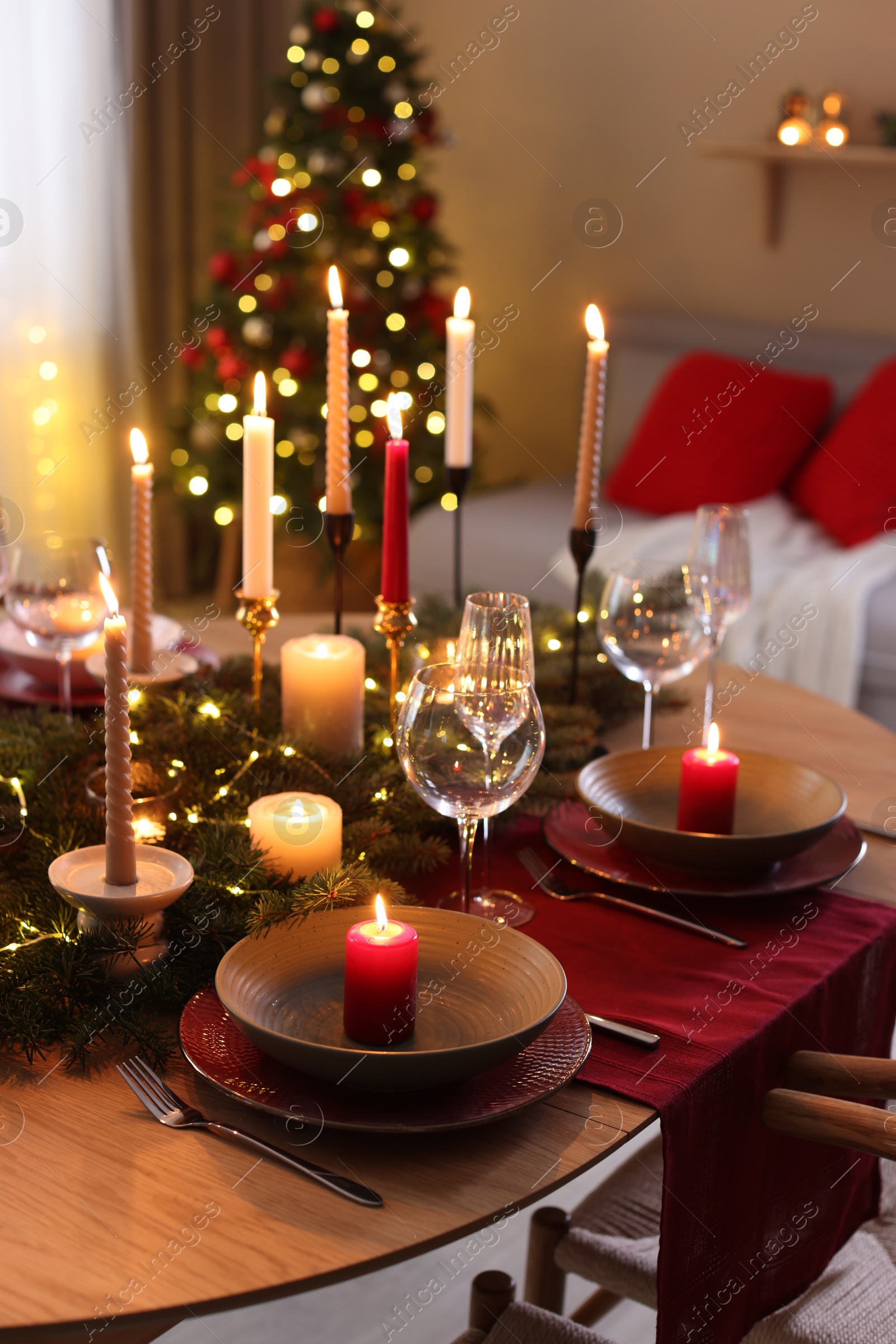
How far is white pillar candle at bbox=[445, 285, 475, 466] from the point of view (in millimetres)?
1395

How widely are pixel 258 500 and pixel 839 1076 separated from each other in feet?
2.28

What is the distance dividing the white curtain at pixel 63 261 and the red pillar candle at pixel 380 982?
125 inches

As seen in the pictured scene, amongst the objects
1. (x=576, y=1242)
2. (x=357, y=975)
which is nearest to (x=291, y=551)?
(x=576, y=1242)

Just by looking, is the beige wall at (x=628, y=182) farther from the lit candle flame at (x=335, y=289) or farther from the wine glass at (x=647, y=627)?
the lit candle flame at (x=335, y=289)

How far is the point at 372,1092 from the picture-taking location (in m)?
0.83

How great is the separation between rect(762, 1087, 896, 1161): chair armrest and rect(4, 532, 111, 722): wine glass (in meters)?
0.81

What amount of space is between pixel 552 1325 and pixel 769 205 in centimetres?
345

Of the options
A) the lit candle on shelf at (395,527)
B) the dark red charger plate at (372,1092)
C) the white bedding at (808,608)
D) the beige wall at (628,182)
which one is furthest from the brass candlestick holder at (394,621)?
the beige wall at (628,182)

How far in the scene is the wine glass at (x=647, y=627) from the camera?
1.37m

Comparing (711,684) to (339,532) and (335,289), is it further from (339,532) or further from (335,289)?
(335,289)

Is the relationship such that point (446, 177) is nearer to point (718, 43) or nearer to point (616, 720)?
point (718, 43)

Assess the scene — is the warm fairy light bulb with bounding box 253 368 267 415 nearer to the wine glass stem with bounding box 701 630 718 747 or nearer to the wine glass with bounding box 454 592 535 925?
the wine glass with bounding box 454 592 535 925

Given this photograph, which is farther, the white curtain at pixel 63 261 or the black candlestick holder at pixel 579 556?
the white curtain at pixel 63 261

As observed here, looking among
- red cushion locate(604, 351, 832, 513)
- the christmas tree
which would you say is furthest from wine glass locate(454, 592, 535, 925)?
the christmas tree
